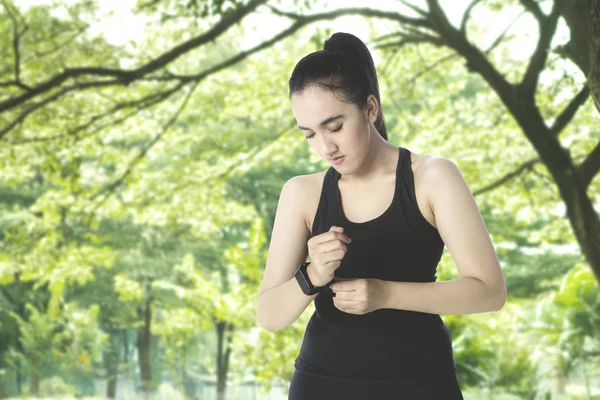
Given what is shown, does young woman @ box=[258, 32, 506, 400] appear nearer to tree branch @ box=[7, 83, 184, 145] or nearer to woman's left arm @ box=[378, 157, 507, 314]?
woman's left arm @ box=[378, 157, 507, 314]

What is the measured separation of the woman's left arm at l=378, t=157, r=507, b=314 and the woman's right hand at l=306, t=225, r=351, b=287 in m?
0.08

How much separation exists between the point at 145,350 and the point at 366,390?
1477 cm

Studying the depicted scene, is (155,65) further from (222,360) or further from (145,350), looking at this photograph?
(145,350)

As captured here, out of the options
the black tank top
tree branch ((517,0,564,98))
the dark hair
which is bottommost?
the black tank top

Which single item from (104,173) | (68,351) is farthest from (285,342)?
(68,351)

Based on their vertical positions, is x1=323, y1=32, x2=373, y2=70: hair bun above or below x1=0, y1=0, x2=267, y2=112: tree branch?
below

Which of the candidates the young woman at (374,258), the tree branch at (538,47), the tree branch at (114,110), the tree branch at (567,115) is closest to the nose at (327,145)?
the young woman at (374,258)

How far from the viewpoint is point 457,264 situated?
1.21 m

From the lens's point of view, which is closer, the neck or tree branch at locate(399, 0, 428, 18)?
the neck

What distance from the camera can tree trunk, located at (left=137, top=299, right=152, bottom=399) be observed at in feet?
49.5

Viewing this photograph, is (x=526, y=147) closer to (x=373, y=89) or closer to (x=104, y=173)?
(x=373, y=89)

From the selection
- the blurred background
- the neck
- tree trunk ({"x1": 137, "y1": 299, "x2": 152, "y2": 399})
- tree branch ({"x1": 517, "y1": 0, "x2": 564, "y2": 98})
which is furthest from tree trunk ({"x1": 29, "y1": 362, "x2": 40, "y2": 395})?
the neck

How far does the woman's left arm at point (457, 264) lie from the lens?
3.83 feet

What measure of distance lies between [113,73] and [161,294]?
10.3m
